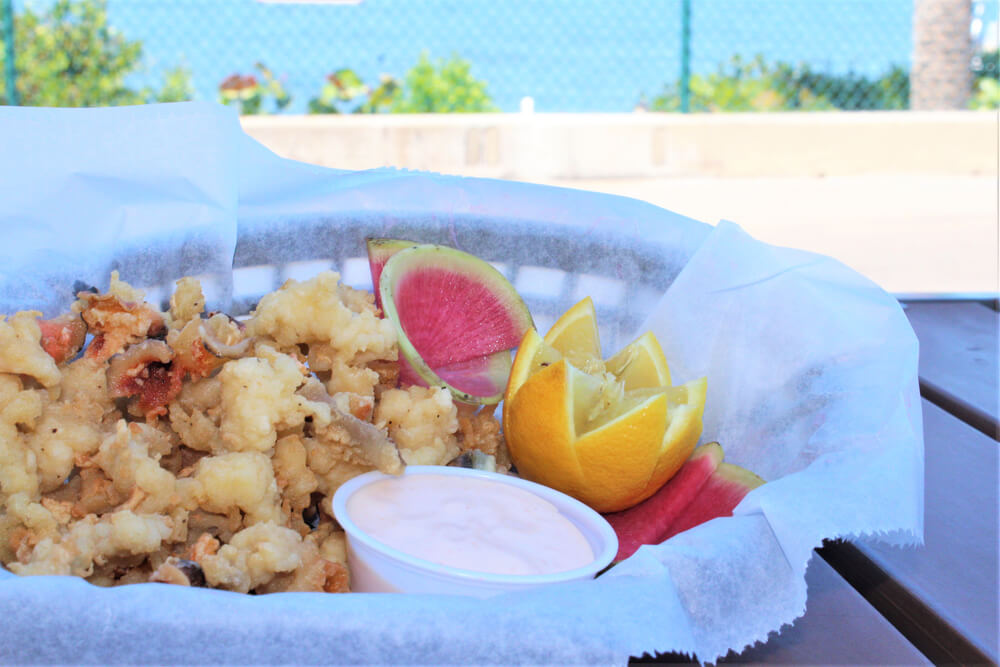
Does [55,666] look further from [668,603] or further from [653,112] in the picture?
[653,112]

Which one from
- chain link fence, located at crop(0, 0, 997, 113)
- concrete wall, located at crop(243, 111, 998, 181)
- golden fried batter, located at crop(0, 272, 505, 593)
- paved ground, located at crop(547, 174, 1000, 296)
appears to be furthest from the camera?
concrete wall, located at crop(243, 111, 998, 181)

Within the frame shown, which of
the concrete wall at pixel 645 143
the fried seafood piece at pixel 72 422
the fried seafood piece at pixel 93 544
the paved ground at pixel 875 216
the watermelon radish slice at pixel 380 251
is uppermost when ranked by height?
the watermelon radish slice at pixel 380 251

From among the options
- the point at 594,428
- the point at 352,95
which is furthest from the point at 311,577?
the point at 352,95

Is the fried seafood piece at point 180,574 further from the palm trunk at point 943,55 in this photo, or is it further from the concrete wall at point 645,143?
the palm trunk at point 943,55

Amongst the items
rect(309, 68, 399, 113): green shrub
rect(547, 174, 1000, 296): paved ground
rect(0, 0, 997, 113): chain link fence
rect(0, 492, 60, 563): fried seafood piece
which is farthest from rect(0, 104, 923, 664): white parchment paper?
rect(309, 68, 399, 113): green shrub

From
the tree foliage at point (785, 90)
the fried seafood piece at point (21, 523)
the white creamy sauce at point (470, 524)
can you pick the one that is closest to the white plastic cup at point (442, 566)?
the white creamy sauce at point (470, 524)

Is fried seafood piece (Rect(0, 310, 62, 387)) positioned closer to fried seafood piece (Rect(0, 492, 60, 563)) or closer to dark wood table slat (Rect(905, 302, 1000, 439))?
fried seafood piece (Rect(0, 492, 60, 563))

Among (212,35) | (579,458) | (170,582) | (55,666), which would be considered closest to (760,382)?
(579,458)
